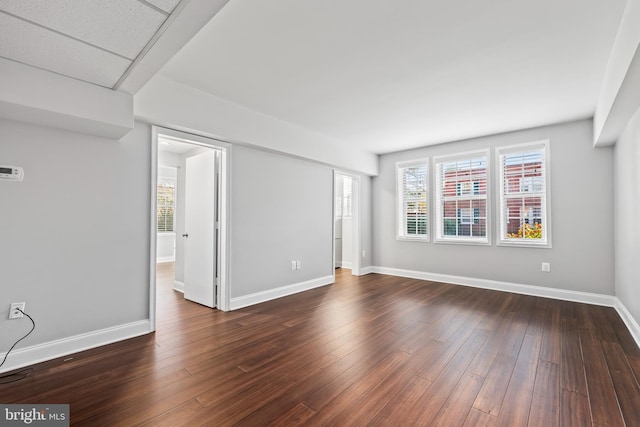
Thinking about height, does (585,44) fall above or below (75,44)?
above

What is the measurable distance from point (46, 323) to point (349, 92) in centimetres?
364

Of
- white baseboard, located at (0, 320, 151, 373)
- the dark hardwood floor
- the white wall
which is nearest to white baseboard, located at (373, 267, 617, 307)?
the dark hardwood floor

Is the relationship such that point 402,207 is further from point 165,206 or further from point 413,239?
point 165,206

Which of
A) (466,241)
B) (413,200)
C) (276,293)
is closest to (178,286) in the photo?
(276,293)

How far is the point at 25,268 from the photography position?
2.35m

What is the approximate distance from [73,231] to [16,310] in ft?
2.33

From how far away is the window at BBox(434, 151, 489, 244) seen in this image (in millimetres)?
5090

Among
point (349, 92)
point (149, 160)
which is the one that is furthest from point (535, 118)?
point (149, 160)

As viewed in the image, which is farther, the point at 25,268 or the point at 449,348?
the point at 449,348

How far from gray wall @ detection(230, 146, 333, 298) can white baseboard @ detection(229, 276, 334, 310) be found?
63 mm

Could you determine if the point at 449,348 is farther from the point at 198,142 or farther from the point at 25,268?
the point at 25,268

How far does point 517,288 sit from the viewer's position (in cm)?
465

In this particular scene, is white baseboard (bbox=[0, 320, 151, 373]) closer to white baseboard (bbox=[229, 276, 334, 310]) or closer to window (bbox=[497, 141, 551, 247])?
white baseboard (bbox=[229, 276, 334, 310])

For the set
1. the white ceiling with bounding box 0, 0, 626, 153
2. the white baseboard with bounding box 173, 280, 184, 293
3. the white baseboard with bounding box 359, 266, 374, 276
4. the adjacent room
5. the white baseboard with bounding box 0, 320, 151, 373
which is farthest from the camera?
the white baseboard with bounding box 359, 266, 374, 276
